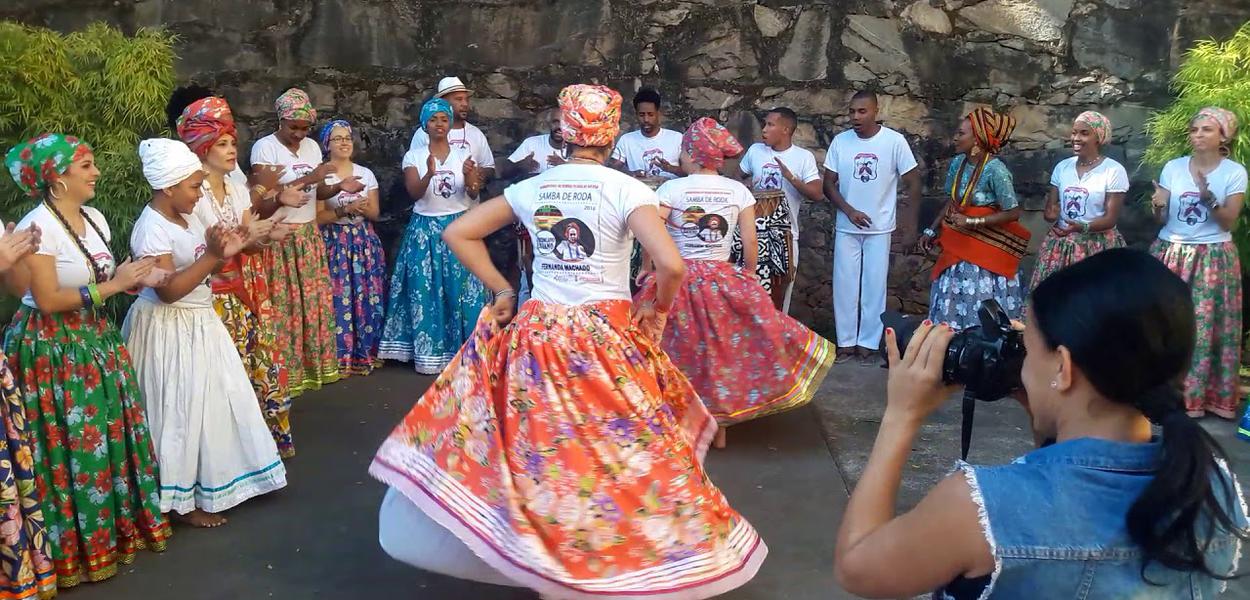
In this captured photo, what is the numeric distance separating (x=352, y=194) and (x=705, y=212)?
7.46 ft

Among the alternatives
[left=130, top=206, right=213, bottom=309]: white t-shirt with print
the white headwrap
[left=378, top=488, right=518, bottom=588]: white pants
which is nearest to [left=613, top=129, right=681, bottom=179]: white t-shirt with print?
[left=130, top=206, right=213, bottom=309]: white t-shirt with print

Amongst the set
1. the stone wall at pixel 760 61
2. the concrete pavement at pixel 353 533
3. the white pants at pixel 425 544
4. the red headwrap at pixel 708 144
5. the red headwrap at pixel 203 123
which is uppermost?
the stone wall at pixel 760 61

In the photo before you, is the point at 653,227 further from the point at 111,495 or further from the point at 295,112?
the point at 295,112

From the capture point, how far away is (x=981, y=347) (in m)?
1.49

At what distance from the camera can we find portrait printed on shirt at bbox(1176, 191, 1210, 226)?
529cm

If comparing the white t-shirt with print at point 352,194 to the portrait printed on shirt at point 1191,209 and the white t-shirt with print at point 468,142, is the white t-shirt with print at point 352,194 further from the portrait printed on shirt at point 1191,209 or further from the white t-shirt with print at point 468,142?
the portrait printed on shirt at point 1191,209

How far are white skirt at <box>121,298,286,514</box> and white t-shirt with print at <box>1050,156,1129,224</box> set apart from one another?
451 centimetres

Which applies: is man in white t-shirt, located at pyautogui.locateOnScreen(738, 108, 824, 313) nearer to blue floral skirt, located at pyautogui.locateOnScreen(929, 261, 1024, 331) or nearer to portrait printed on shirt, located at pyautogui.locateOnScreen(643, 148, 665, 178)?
portrait printed on shirt, located at pyautogui.locateOnScreen(643, 148, 665, 178)

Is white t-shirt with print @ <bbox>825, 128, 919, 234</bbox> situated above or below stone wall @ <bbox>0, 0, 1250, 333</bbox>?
below

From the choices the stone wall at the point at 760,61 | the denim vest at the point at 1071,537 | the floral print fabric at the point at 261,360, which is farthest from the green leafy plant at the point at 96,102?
the denim vest at the point at 1071,537

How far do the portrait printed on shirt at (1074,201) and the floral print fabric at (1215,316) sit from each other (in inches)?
19.8

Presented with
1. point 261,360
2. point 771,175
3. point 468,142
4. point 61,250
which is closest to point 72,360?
point 61,250

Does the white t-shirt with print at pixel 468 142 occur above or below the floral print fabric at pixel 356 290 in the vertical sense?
above

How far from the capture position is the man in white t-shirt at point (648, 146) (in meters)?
6.62
